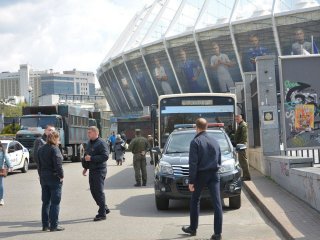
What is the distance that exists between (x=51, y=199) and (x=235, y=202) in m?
3.89

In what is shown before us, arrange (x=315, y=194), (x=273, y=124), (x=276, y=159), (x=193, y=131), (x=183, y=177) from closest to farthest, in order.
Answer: (x=315, y=194)
(x=183, y=177)
(x=193, y=131)
(x=276, y=159)
(x=273, y=124)

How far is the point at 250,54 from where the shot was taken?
56.0 meters

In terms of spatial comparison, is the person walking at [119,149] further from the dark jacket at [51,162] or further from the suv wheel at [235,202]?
the dark jacket at [51,162]

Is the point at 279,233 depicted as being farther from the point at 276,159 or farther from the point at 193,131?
the point at 276,159

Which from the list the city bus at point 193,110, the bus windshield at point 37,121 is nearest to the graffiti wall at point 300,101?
the city bus at point 193,110

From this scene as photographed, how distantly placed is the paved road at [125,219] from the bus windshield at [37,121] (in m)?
14.0

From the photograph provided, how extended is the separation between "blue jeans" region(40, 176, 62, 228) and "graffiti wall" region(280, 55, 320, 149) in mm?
7819

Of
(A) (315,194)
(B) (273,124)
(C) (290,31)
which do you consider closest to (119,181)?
(B) (273,124)

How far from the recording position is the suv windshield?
40.2 ft

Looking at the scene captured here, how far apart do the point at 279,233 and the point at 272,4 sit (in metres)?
47.8

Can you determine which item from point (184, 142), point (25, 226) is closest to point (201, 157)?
point (25, 226)

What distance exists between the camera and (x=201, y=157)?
812cm

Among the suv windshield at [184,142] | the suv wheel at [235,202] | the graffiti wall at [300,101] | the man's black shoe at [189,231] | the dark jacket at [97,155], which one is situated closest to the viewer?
the man's black shoe at [189,231]

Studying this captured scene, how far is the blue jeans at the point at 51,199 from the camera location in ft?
30.5
